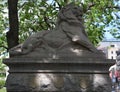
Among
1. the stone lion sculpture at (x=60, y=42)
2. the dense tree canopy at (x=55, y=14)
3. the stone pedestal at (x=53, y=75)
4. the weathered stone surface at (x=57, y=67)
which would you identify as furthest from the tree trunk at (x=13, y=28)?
the stone pedestal at (x=53, y=75)

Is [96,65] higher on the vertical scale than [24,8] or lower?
lower

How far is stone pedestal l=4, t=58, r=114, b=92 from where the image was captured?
9984 millimetres

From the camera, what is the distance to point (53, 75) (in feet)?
32.9

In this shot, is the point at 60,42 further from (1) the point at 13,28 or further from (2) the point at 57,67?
(1) the point at 13,28

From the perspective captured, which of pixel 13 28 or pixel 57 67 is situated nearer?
pixel 57 67

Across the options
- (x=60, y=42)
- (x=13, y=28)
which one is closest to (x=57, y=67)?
(x=60, y=42)

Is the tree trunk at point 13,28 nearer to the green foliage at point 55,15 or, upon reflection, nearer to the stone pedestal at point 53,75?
the green foliage at point 55,15

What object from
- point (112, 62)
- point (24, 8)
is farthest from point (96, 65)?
point (24, 8)

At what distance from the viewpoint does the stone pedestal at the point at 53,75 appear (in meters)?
9.98

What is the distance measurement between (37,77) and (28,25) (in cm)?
1670

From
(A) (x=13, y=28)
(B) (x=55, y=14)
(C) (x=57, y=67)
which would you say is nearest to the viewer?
(C) (x=57, y=67)

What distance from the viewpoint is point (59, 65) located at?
32.8ft

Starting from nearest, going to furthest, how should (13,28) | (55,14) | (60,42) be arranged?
(60,42), (13,28), (55,14)

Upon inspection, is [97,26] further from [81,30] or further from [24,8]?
[81,30]
